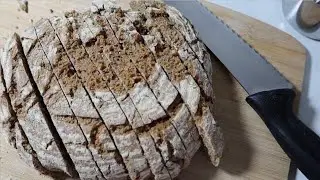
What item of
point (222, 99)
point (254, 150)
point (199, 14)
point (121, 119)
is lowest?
point (254, 150)

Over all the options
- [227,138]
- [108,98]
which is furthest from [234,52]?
[108,98]

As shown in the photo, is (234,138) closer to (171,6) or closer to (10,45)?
(171,6)

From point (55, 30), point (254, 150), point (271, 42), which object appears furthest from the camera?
point (271, 42)

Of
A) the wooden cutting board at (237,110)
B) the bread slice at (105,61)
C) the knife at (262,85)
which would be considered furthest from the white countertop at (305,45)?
the bread slice at (105,61)

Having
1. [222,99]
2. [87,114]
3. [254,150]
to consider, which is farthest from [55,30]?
[254,150]


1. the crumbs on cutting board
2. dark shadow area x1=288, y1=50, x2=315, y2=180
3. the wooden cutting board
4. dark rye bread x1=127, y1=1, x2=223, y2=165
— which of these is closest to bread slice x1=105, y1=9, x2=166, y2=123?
dark rye bread x1=127, y1=1, x2=223, y2=165

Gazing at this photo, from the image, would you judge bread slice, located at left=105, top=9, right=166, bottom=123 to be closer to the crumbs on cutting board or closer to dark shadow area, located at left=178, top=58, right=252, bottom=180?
dark shadow area, located at left=178, top=58, right=252, bottom=180

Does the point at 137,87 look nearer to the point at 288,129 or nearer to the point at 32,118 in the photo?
the point at 32,118
